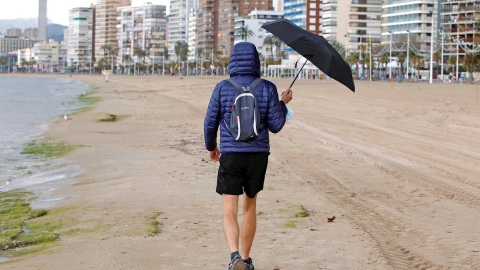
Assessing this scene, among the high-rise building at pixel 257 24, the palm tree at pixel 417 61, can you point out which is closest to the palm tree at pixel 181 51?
the high-rise building at pixel 257 24

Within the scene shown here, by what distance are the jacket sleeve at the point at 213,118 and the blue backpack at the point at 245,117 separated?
147 millimetres

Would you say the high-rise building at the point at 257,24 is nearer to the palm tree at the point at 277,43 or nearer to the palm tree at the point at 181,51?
the palm tree at the point at 277,43

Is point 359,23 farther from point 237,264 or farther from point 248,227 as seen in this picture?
point 237,264

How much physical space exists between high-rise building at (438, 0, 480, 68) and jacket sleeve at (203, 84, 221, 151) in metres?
99.6

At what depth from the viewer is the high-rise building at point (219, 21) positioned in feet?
568

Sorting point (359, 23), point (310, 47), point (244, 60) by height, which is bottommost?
point (244, 60)

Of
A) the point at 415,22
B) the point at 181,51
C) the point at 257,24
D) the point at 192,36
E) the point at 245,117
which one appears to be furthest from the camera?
the point at 192,36

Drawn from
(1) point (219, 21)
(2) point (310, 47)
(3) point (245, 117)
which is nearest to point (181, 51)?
(1) point (219, 21)

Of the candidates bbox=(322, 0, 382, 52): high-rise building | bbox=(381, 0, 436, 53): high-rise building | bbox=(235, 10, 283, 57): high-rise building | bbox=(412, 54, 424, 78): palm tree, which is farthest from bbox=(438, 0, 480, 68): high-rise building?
Result: bbox=(235, 10, 283, 57): high-rise building

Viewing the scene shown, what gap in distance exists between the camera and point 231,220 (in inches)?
196

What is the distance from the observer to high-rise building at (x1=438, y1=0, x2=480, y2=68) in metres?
102

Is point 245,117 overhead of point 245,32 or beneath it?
beneath

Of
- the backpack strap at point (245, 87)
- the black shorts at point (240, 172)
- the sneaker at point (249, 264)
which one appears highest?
the backpack strap at point (245, 87)

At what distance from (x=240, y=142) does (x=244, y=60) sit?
1.90 ft
